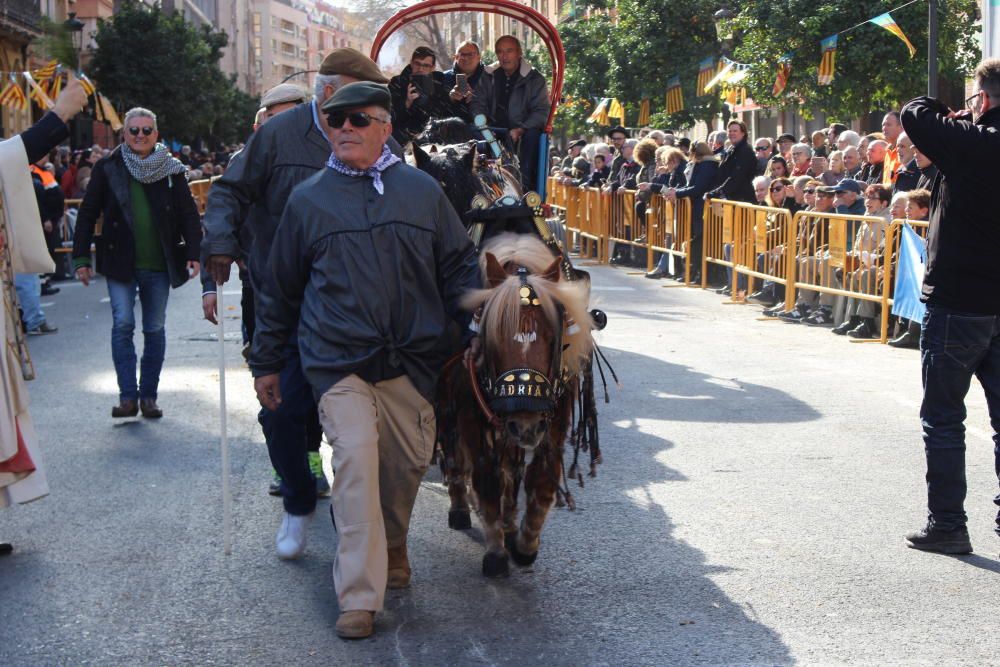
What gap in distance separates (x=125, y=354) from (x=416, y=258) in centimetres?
468

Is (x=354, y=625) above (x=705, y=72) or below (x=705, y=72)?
below

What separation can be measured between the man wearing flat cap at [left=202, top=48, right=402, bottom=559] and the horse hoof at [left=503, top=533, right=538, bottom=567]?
2.83 feet

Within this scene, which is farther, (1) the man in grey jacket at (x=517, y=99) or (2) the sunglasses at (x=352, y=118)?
(1) the man in grey jacket at (x=517, y=99)

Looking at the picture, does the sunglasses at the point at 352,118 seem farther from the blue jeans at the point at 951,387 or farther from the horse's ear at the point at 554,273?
the blue jeans at the point at 951,387

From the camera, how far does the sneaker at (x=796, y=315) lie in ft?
46.3

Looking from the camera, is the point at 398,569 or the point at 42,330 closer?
the point at 398,569

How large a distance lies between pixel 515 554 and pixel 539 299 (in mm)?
1222

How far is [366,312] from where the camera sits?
4863mm

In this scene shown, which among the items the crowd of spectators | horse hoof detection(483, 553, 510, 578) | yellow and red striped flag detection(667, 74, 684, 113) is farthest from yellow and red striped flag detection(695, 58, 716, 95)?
horse hoof detection(483, 553, 510, 578)

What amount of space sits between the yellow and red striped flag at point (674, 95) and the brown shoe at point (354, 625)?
27.1m

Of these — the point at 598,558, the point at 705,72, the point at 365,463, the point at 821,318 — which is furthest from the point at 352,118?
the point at 705,72

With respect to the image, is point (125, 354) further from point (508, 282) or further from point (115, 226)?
point (508, 282)

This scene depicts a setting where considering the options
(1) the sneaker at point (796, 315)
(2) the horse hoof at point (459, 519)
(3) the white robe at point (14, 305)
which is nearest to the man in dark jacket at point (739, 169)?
(1) the sneaker at point (796, 315)

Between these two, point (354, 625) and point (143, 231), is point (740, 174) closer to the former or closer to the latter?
point (143, 231)
